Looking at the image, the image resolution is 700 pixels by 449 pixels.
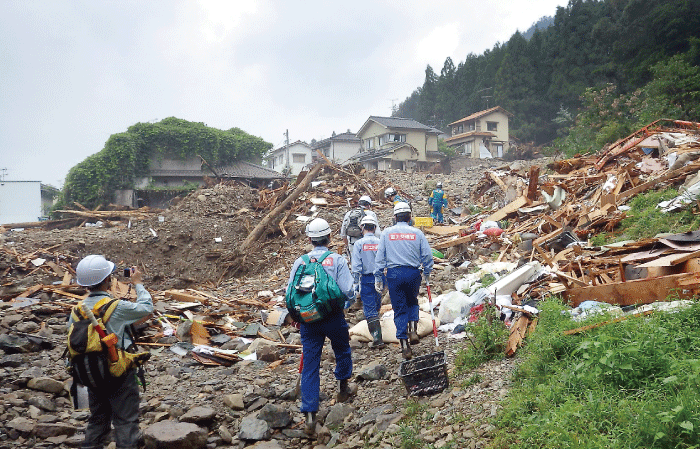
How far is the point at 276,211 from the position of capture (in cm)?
1675

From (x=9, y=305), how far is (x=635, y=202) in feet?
37.5

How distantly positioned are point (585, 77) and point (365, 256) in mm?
39377

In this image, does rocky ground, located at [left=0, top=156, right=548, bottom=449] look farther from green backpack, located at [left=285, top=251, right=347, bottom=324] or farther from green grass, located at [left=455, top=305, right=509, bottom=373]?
green backpack, located at [left=285, top=251, right=347, bottom=324]

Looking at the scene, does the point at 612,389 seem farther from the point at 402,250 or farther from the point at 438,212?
the point at 438,212

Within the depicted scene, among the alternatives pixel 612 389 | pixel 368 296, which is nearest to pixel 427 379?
pixel 612 389

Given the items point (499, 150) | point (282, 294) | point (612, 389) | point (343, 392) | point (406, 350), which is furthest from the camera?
point (499, 150)

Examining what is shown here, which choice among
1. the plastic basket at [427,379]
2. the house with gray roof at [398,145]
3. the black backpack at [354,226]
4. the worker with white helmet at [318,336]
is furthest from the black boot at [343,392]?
the house with gray roof at [398,145]

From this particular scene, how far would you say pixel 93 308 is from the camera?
3422mm

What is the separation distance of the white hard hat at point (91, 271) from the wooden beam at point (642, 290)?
4.85m

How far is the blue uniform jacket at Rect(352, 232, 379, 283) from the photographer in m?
6.80

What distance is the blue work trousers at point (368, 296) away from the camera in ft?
21.9

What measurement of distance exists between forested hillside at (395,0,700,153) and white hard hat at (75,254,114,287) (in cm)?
2013

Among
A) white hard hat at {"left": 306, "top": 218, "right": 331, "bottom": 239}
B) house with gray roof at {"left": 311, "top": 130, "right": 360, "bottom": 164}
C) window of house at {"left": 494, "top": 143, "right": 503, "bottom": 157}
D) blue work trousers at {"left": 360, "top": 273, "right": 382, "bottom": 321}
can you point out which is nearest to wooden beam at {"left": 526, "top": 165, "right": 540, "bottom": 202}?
blue work trousers at {"left": 360, "top": 273, "right": 382, "bottom": 321}

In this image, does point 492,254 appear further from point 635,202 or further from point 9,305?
point 9,305
